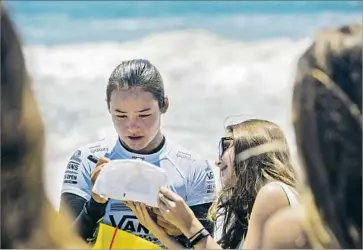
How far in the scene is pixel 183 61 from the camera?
2.67m

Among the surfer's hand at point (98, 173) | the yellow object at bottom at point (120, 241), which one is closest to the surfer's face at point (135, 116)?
the surfer's hand at point (98, 173)

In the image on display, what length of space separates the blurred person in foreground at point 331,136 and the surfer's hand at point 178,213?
1.87ft

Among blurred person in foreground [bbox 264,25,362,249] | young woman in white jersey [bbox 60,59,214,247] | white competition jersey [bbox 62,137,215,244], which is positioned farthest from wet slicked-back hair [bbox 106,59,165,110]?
blurred person in foreground [bbox 264,25,362,249]

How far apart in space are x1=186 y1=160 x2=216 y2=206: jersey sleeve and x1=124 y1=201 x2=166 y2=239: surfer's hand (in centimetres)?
17

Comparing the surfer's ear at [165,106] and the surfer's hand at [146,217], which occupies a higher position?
the surfer's ear at [165,106]

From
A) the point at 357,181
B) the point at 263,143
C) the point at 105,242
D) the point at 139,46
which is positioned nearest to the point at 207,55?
the point at 139,46

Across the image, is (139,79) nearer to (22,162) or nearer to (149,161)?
(149,161)

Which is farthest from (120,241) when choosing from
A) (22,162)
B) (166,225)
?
(22,162)

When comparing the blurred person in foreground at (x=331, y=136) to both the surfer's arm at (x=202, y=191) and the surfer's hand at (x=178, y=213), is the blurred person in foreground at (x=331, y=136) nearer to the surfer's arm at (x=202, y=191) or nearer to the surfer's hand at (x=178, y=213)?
the surfer's hand at (x=178, y=213)

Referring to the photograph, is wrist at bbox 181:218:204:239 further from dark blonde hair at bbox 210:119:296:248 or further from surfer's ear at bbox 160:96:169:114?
surfer's ear at bbox 160:96:169:114

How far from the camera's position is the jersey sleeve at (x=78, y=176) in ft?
8.65

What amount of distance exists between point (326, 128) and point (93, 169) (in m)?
1.13

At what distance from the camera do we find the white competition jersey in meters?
2.62

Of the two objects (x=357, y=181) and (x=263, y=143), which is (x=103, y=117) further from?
(x=357, y=181)
